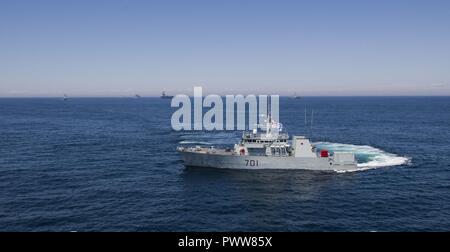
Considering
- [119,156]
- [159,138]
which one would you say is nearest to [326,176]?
[119,156]

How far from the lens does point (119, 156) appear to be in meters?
86.1

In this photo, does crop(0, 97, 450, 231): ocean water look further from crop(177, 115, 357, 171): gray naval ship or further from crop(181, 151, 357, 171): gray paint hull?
crop(177, 115, 357, 171): gray naval ship

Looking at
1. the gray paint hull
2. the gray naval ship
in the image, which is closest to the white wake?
the gray naval ship

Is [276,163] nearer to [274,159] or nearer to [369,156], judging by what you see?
[274,159]

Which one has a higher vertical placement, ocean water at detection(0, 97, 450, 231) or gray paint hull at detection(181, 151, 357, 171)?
gray paint hull at detection(181, 151, 357, 171)

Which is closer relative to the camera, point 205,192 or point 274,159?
point 205,192

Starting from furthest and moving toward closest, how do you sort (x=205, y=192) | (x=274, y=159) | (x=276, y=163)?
(x=276, y=163)
(x=274, y=159)
(x=205, y=192)

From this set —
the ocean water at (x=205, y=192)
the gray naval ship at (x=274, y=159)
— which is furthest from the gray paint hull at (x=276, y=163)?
the ocean water at (x=205, y=192)

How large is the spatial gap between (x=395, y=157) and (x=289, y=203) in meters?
40.2

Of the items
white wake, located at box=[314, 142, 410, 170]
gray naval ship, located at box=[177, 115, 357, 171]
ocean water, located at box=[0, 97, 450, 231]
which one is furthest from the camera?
white wake, located at box=[314, 142, 410, 170]

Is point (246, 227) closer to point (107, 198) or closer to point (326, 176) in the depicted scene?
point (107, 198)

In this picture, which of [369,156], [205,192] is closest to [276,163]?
[205,192]

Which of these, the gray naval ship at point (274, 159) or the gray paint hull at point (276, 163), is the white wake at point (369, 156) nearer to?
the gray naval ship at point (274, 159)

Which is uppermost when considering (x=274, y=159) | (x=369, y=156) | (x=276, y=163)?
(x=274, y=159)
